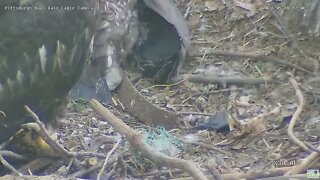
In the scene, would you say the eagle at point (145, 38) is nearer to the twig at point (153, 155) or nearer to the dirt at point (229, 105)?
the dirt at point (229, 105)

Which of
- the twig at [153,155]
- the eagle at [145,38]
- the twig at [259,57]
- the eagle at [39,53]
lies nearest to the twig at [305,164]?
the twig at [153,155]

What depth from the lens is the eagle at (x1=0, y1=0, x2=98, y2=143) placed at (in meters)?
3.10

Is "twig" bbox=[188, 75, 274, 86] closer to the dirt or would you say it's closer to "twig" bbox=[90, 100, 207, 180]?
the dirt

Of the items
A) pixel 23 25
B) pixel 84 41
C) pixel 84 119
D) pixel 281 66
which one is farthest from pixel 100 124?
pixel 281 66

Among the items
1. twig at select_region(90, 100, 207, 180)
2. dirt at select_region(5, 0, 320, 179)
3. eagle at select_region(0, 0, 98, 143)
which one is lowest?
dirt at select_region(5, 0, 320, 179)

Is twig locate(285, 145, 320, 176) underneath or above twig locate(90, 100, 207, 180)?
underneath

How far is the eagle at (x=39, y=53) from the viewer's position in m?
3.10

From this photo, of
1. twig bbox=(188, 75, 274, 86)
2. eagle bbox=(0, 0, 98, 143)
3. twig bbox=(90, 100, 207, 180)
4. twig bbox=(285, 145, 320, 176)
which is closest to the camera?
twig bbox=(90, 100, 207, 180)

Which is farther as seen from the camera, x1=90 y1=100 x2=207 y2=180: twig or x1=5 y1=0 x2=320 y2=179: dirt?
x1=5 y1=0 x2=320 y2=179: dirt

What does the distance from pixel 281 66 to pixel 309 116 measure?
33.5 inches

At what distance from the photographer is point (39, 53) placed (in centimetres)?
320

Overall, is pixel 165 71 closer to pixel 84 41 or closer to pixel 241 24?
pixel 241 24

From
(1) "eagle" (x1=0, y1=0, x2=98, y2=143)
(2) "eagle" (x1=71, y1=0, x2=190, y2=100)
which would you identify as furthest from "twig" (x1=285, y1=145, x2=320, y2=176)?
(2) "eagle" (x1=71, y1=0, x2=190, y2=100)

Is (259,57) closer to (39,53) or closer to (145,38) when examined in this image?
(145,38)
